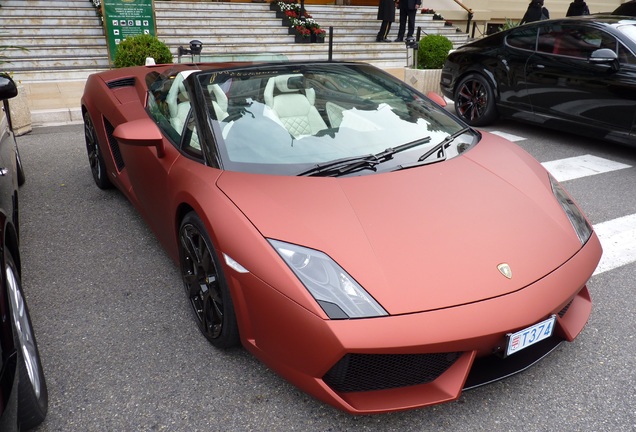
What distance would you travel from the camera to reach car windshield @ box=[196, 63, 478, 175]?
2.55 meters

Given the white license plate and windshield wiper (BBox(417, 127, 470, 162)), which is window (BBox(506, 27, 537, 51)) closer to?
windshield wiper (BBox(417, 127, 470, 162))

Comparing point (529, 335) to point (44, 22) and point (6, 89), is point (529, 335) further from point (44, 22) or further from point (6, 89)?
point (44, 22)

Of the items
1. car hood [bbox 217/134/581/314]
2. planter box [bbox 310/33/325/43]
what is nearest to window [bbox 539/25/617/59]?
car hood [bbox 217/134/581/314]

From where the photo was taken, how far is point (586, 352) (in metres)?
2.44

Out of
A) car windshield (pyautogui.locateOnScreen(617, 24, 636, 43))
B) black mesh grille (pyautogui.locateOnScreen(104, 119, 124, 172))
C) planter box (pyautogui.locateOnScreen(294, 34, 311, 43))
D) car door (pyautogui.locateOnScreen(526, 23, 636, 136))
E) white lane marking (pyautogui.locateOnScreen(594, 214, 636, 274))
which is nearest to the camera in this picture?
white lane marking (pyautogui.locateOnScreen(594, 214, 636, 274))

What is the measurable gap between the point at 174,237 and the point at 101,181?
199cm

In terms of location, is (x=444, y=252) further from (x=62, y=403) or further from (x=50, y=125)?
(x=50, y=125)

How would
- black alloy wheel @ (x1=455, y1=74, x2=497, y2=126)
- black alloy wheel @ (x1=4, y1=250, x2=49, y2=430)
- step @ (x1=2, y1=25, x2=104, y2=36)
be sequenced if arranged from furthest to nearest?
step @ (x1=2, y1=25, x2=104, y2=36)
black alloy wheel @ (x1=455, y1=74, x2=497, y2=126)
black alloy wheel @ (x1=4, y1=250, x2=49, y2=430)

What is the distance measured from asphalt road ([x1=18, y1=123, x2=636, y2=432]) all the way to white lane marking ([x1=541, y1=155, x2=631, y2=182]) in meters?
2.08

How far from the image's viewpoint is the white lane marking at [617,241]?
3340mm

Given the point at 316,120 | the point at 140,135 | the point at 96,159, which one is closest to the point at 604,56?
the point at 316,120

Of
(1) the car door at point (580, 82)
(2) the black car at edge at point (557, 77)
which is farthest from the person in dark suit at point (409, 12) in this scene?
(1) the car door at point (580, 82)

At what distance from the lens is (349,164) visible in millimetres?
2502

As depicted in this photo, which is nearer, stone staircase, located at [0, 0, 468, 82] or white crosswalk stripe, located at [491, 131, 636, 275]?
white crosswalk stripe, located at [491, 131, 636, 275]
